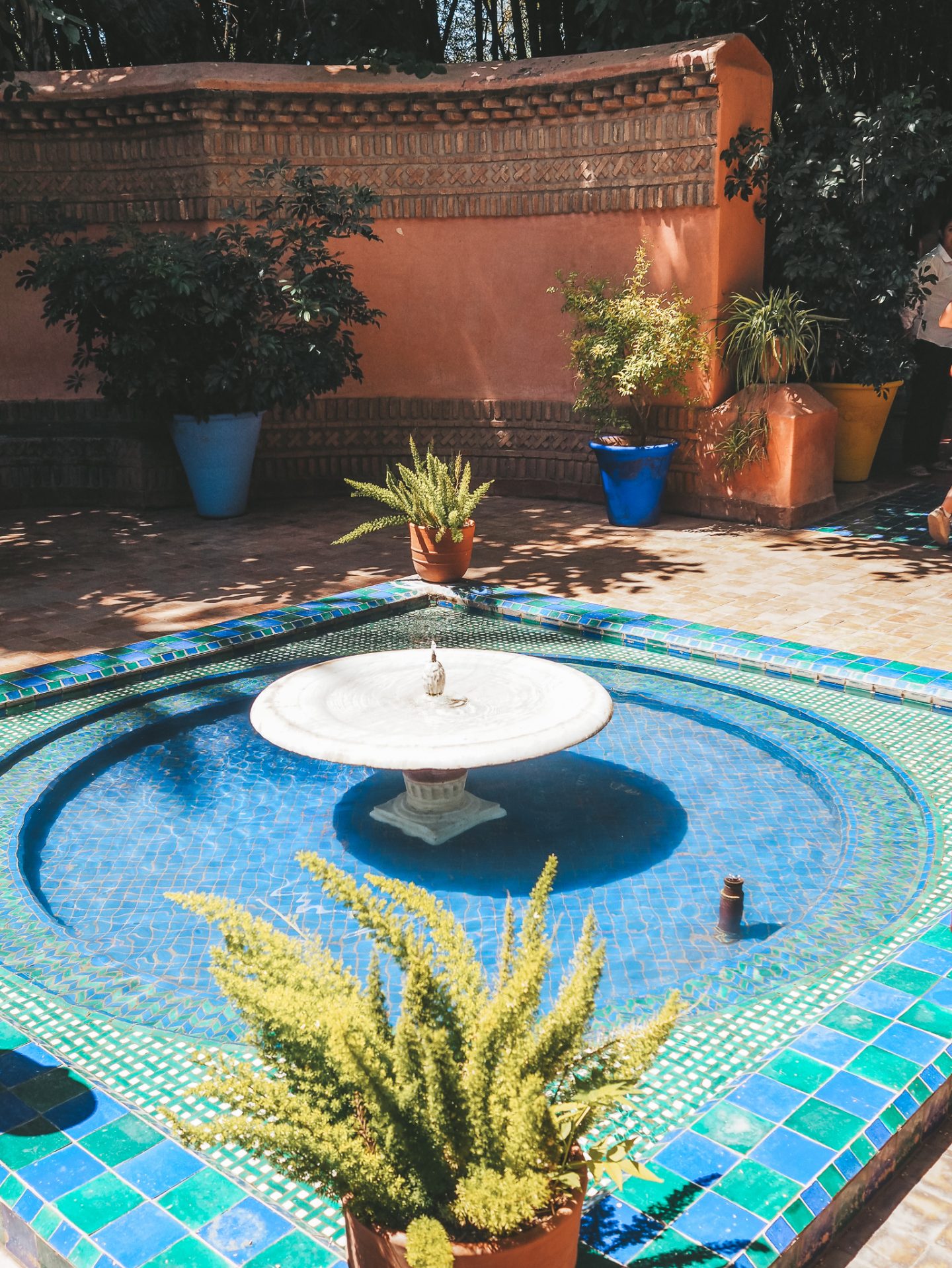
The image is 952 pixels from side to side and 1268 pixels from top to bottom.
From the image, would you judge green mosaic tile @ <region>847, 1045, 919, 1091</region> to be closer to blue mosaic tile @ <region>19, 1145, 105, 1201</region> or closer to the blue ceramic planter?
blue mosaic tile @ <region>19, 1145, 105, 1201</region>

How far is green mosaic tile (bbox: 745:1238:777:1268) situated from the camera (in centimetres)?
230

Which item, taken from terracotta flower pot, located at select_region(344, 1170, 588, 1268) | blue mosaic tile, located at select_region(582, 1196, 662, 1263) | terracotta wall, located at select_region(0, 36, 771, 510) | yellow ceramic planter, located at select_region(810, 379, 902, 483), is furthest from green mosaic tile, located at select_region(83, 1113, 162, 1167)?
yellow ceramic planter, located at select_region(810, 379, 902, 483)

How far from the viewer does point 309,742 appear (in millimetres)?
4410

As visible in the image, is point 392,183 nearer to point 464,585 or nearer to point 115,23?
point 115,23

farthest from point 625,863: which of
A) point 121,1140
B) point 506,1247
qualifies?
point 506,1247

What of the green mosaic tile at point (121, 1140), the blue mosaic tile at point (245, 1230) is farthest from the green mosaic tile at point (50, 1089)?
the blue mosaic tile at point (245, 1230)

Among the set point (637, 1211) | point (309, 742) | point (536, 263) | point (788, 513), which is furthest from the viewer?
point (536, 263)

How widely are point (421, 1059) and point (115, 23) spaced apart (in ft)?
37.5

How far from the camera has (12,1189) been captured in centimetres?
254

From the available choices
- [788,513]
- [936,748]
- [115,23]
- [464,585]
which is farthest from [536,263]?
[936,748]

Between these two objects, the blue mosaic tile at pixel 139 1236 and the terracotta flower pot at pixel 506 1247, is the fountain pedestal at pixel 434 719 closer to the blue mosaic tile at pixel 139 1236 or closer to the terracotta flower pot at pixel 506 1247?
the blue mosaic tile at pixel 139 1236

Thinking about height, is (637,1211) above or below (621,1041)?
below

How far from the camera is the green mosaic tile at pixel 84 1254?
2.34 m

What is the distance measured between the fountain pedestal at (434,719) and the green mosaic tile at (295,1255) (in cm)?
196
